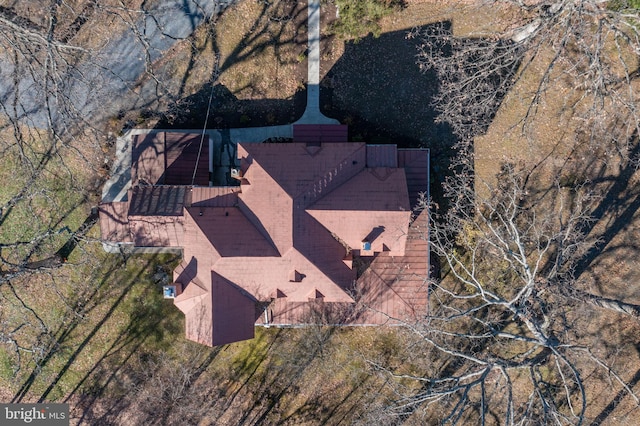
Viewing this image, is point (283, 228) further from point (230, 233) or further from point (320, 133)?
point (320, 133)

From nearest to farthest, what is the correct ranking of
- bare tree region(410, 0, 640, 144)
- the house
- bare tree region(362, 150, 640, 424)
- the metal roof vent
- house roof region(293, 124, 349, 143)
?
the house → the metal roof vent → house roof region(293, 124, 349, 143) → bare tree region(410, 0, 640, 144) → bare tree region(362, 150, 640, 424)

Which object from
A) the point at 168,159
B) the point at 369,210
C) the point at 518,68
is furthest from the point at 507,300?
the point at 168,159

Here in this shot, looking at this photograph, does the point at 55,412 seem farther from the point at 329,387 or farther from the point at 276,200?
the point at 276,200

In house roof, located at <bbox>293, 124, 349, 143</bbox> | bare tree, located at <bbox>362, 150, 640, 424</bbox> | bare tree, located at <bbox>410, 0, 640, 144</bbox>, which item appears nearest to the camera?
house roof, located at <bbox>293, 124, 349, 143</bbox>

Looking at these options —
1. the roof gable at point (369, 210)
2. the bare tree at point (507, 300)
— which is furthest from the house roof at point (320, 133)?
the bare tree at point (507, 300)

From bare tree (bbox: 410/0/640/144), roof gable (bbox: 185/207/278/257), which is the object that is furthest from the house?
bare tree (bbox: 410/0/640/144)

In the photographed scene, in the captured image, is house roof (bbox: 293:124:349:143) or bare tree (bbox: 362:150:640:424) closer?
house roof (bbox: 293:124:349:143)

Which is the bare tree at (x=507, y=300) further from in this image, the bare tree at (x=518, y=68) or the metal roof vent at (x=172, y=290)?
the metal roof vent at (x=172, y=290)

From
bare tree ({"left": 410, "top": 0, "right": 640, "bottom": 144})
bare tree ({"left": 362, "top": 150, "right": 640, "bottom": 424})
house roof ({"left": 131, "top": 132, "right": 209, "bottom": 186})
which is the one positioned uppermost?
bare tree ({"left": 410, "top": 0, "right": 640, "bottom": 144})

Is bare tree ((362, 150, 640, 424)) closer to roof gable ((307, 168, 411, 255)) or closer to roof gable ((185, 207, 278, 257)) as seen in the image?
roof gable ((307, 168, 411, 255))
